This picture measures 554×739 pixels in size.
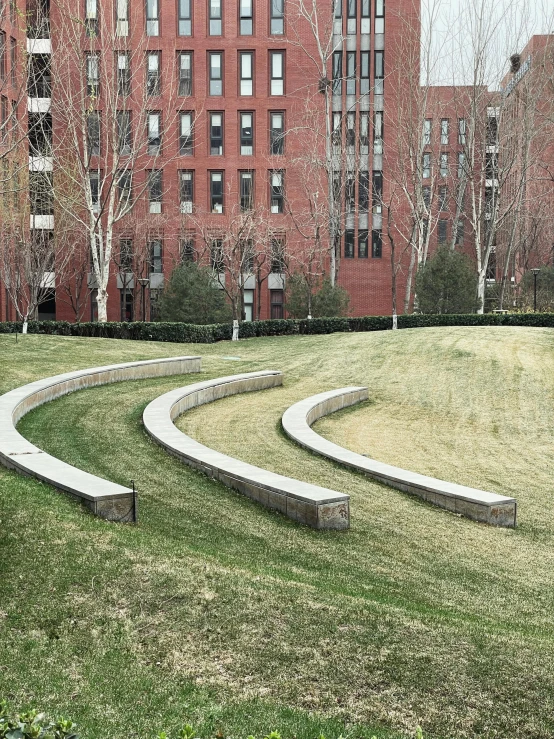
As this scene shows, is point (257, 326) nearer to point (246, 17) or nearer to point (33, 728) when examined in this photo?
point (246, 17)

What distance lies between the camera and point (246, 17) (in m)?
44.7

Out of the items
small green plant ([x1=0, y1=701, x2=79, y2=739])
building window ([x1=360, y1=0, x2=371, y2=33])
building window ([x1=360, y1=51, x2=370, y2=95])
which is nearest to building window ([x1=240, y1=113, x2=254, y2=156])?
building window ([x1=360, y1=51, x2=370, y2=95])

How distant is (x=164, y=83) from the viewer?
3984cm

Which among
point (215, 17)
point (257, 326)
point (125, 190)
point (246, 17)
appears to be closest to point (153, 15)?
point (215, 17)

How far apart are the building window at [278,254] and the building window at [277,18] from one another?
12.2 meters

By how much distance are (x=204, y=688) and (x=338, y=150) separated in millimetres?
40570

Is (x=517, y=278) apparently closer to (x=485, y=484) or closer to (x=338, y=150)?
Answer: (x=338, y=150)

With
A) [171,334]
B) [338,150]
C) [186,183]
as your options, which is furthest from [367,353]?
[186,183]

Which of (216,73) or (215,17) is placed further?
(216,73)

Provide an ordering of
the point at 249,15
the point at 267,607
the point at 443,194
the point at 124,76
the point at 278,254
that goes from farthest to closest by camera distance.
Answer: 1. the point at 443,194
2. the point at 249,15
3. the point at 278,254
4. the point at 124,76
5. the point at 267,607

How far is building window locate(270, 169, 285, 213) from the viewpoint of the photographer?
43.4m

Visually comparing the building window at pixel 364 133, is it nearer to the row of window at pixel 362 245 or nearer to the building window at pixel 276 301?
the row of window at pixel 362 245

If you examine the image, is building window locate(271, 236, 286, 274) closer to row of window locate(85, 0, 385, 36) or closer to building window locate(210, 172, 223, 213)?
building window locate(210, 172, 223, 213)

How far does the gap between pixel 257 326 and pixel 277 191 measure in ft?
51.9
